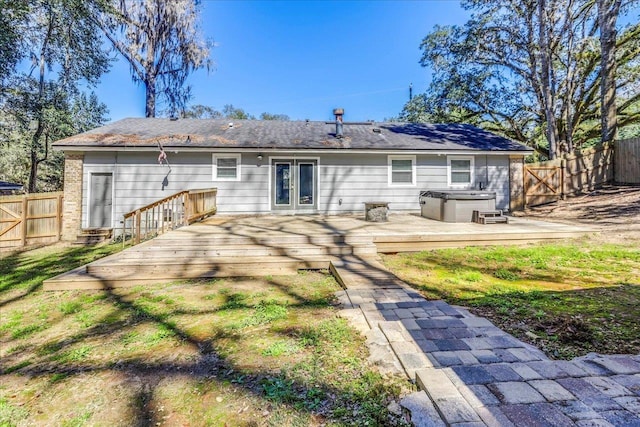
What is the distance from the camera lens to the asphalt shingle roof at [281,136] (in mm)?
9391

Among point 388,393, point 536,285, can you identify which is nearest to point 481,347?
point 388,393

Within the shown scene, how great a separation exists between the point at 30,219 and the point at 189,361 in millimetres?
10234

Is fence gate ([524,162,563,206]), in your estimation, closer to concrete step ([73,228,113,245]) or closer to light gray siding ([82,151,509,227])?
light gray siding ([82,151,509,227])

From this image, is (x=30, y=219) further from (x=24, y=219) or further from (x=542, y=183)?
(x=542, y=183)

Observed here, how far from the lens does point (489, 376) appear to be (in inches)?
77.3

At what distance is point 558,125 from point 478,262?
1693 centimetres

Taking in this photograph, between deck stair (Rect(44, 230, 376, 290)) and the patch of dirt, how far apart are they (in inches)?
236

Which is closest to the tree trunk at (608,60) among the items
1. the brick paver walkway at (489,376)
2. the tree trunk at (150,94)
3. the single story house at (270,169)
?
the single story house at (270,169)

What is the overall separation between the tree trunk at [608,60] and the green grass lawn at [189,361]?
49.9 ft

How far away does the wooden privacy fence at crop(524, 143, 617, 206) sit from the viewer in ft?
36.6

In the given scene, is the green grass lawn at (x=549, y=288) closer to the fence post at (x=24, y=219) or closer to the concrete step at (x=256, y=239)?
the concrete step at (x=256, y=239)

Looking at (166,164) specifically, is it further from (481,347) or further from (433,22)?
(433,22)

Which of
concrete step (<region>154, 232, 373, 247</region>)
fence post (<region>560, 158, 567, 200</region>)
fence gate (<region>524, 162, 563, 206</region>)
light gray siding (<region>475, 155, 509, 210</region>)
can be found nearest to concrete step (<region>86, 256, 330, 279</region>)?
concrete step (<region>154, 232, 373, 247</region>)

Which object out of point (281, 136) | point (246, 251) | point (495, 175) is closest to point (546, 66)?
point (495, 175)
